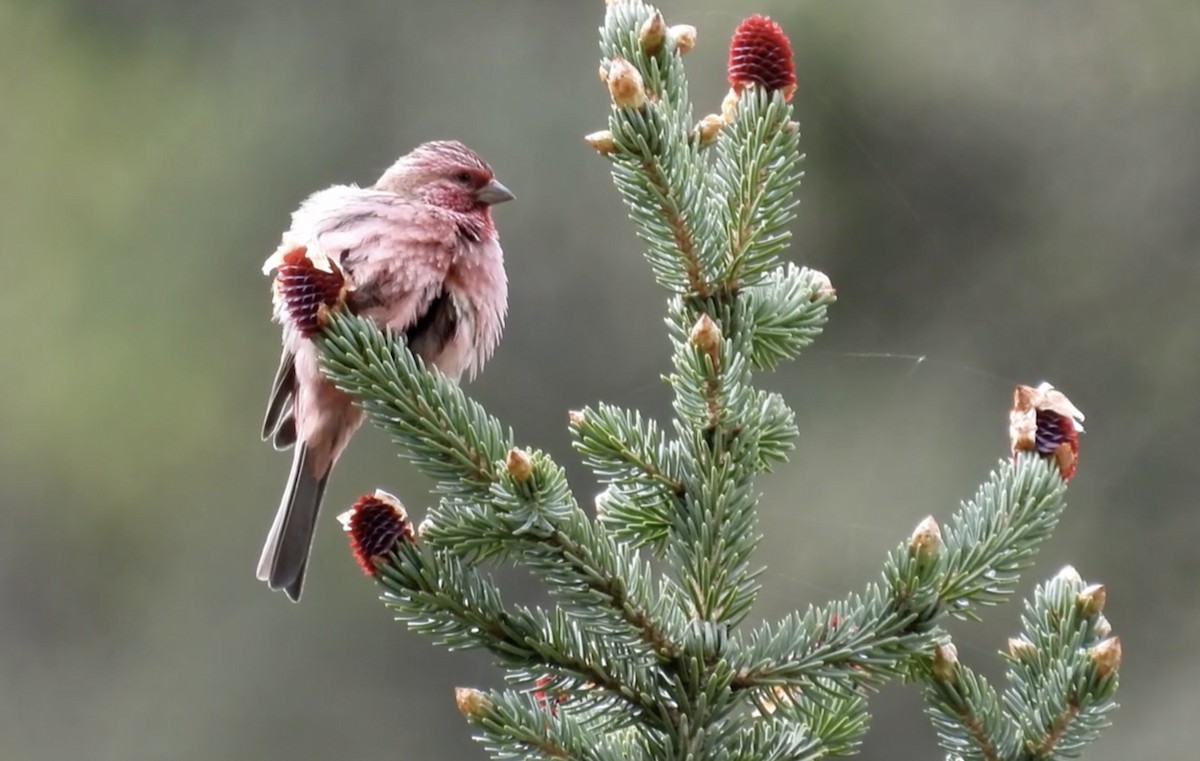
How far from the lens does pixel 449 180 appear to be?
3.87m

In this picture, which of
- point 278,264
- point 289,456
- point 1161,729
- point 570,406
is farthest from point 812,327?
point 289,456

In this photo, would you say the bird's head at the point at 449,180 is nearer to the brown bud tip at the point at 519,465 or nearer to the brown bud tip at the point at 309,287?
the brown bud tip at the point at 309,287

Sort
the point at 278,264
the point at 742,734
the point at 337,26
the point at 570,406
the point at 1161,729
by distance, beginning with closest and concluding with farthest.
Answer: the point at 742,734, the point at 278,264, the point at 1161,729, the point at 570,406, the point at 337,26

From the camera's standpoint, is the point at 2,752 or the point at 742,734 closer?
the point at 742,734

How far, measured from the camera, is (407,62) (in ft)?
36.0

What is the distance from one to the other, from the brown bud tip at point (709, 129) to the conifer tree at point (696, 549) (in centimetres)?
7

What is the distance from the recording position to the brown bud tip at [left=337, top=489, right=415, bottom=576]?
1.95m

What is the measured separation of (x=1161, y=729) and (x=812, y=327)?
653cm

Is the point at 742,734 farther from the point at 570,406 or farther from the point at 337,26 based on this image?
the point at 337,26

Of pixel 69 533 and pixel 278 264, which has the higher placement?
pixel 69 533

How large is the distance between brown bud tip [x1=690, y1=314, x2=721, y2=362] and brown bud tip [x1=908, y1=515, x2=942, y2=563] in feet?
1.14

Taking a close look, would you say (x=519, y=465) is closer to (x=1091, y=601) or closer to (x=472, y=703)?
(x=472, y=703)

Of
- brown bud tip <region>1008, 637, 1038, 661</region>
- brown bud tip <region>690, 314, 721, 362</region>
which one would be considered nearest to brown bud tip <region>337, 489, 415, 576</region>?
brown bud tip <region>690, 314, 721, 362</region>

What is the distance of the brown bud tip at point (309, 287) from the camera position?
206 centimetres
